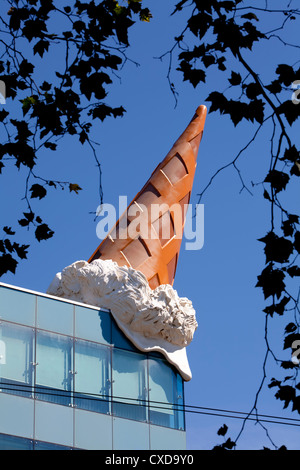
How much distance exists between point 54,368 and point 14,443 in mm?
2666

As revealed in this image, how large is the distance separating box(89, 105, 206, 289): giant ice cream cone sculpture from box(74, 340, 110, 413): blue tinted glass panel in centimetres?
414

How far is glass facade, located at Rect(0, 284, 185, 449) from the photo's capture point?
2841 centimetres

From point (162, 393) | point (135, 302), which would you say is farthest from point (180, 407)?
point (135, 302)

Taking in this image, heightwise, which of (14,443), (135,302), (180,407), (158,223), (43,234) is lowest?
(43,234)

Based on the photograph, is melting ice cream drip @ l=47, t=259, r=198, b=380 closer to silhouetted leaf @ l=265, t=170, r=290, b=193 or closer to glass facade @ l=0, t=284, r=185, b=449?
glass facade @ l=0, t=284, r=185, b=449

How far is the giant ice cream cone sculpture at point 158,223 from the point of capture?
34.3 m

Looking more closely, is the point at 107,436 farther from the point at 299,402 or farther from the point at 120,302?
the point at 299,402

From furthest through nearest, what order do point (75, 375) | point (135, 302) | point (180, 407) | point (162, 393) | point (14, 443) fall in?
point (135, 302) < point (180, 407) < point (162, 393) < point (75, 375) < point (14, 443)

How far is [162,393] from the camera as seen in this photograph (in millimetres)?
31547

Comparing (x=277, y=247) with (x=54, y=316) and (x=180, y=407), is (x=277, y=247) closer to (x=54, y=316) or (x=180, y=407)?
(x=54, y=316)

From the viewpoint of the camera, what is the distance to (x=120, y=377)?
100ft

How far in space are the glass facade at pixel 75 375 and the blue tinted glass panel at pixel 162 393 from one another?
29 millimetres
